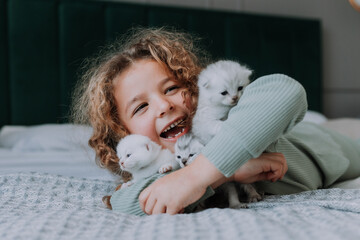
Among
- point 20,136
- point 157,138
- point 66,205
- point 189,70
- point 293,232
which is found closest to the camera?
point 293,232

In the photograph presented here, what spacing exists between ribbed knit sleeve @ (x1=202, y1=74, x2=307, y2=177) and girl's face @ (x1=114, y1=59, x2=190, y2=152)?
33 centimetres

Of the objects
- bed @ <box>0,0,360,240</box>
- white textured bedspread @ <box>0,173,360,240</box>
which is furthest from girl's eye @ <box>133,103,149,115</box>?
white textured bedspread @ <box>0,173,360,240</box>

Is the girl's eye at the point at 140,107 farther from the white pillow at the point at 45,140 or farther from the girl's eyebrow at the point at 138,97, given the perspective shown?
the white pillow at the point at 45,140

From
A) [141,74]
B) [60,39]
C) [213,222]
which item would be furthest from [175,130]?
[60,39]

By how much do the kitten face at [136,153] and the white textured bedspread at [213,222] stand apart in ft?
0.54

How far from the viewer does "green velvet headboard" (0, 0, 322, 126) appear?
263cm

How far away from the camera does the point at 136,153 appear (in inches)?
37.3

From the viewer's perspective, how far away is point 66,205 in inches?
36.0

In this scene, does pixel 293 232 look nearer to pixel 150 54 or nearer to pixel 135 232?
pixel 135 232

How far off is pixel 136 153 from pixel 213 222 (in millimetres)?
348

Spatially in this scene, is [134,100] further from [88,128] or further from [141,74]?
[88,128]

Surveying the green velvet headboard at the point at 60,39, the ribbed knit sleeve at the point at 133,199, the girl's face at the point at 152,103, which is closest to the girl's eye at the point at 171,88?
the girl's face at the point at 152,103

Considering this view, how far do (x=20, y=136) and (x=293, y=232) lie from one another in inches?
78.0

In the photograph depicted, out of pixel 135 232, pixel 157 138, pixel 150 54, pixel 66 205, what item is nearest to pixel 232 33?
pixel 150 54
